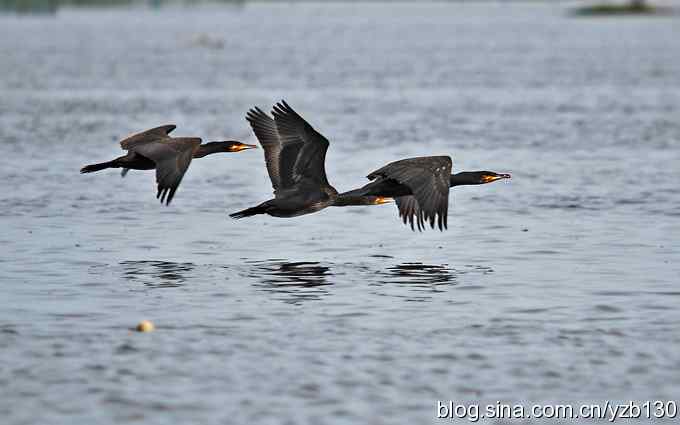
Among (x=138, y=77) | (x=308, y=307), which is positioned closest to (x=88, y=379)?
(x=308, y=307)

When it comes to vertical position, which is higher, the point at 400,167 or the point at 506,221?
the point at 400,167

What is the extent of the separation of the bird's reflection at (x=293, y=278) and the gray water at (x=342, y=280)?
60mm

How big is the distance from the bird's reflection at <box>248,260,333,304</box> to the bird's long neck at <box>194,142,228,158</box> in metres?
1.56

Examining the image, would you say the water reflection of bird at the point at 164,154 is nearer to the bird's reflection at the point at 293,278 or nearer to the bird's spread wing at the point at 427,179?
the bird's reflection at the point at 293,278

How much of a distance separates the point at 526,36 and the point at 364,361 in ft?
427

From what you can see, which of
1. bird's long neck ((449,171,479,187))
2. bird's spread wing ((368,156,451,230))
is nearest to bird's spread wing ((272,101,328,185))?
bird's spread wing ((368,156,451,230))

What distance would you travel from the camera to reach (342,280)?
1845 centimetres

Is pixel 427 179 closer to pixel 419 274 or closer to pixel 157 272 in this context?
pixel 419 274

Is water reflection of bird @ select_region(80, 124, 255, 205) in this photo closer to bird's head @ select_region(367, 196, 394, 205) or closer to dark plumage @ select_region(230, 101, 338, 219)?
dark plumage @ select_region(230, 101, 338, 219)

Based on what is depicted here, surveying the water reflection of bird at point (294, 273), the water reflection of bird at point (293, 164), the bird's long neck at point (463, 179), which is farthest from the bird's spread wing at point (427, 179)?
the water reflection of bird at point (294, 273)

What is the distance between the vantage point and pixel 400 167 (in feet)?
61.5

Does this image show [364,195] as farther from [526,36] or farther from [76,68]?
[526,36]

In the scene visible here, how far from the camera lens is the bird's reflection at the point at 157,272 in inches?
723

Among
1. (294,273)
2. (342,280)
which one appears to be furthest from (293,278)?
(342,280)
